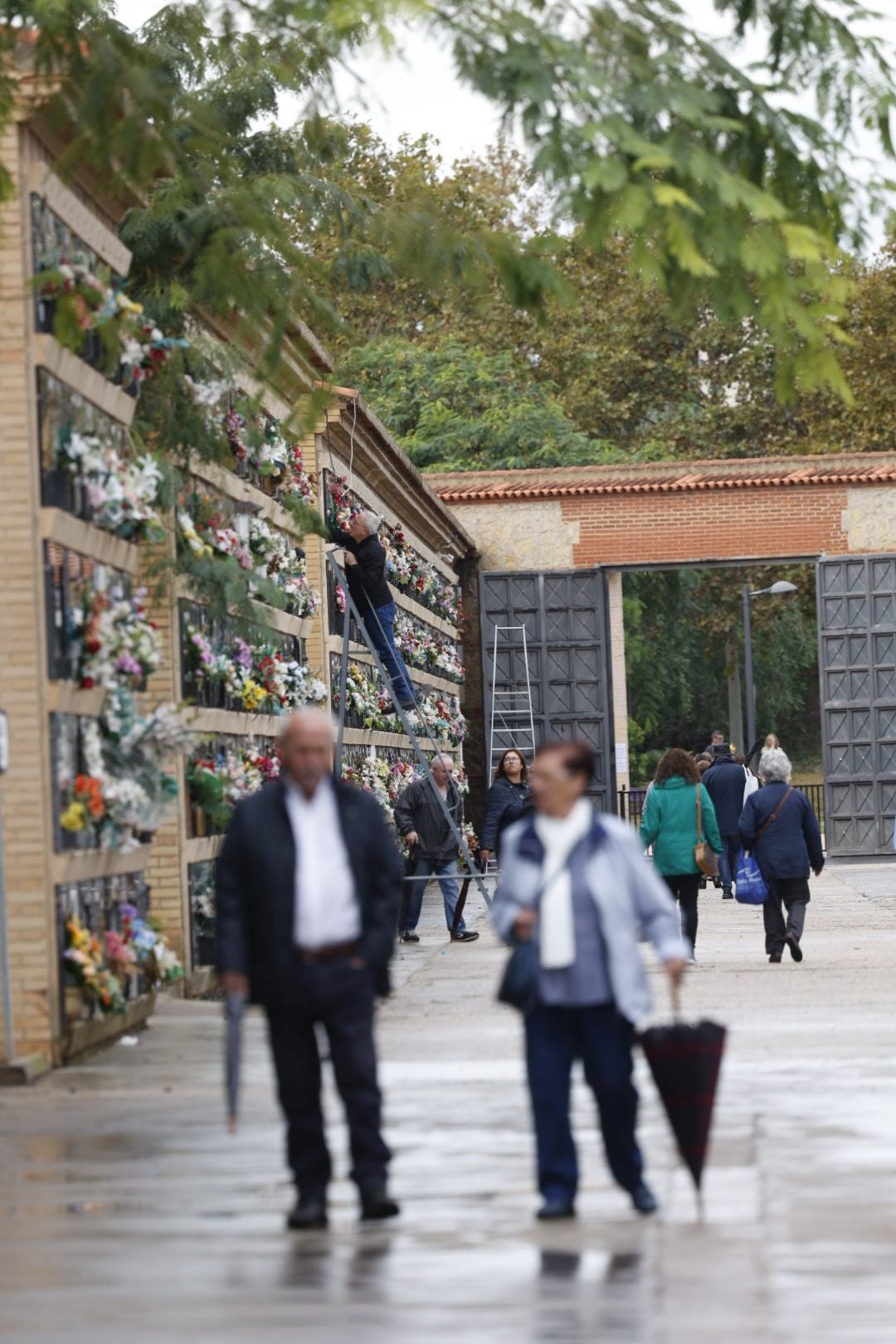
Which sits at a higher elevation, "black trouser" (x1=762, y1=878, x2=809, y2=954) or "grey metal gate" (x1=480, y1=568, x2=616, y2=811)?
"grey metal gate" (x1=480, y1=568, x2=616, y2=811)

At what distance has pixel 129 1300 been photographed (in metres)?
7.32

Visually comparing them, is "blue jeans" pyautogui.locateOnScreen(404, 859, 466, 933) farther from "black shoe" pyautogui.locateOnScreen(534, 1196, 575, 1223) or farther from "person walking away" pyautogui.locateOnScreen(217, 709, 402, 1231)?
"black shoe" pyautogui.locateOnScreen(534, 1196, 575, 1223)

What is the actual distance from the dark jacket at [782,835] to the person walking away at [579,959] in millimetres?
10502

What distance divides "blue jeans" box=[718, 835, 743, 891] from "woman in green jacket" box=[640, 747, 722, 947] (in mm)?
8962

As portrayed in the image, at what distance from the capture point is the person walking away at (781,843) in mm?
19078

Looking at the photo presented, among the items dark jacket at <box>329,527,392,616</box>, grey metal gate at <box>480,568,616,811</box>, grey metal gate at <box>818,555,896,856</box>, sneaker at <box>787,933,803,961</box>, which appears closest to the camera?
sneaker at <box>787,933,803,961</box>

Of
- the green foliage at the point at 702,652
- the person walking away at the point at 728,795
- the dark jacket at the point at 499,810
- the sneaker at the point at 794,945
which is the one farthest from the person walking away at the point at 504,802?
the green foliage at the point at 702,652

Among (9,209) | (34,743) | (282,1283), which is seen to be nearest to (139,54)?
(9,209)

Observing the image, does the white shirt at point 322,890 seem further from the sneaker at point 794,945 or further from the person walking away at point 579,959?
the sneaker at point 794,945

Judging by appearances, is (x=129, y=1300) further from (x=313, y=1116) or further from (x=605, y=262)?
(x=605, y=262)

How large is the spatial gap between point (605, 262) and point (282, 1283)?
48705 mm

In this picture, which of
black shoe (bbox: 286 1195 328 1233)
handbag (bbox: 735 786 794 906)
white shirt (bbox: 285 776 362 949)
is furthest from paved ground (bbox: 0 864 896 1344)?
handbag (bbox: 735 786 794 906)

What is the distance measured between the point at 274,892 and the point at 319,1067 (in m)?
0.68

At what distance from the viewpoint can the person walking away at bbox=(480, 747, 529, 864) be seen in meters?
22.8
